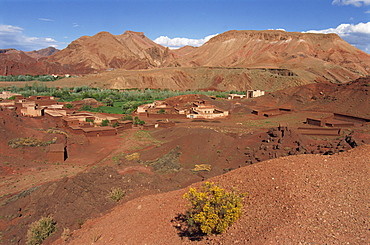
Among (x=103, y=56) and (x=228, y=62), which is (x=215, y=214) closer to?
(x=228, y=62)

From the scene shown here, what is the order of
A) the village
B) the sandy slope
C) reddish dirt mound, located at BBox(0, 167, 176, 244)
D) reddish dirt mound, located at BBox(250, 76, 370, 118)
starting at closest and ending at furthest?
the sandy slope → reddish dirt mound, located at BBox(0, 167, 176, 244) → the village → reddish dirt mound, located at BBox(250, 76, 370, 118)

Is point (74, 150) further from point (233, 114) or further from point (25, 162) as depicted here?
point (233, 114)

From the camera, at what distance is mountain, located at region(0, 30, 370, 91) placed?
271 ft

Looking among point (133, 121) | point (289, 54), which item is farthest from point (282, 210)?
point (289, 54)

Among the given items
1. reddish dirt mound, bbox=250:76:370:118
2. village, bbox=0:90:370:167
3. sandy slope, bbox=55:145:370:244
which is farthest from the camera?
reddish dirt mound, bbox=250:76:370:118

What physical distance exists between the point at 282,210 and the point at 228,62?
11233cm

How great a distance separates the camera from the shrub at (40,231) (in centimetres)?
878

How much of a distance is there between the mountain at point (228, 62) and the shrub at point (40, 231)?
71775 mm

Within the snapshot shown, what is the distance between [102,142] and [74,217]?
16.2 metres

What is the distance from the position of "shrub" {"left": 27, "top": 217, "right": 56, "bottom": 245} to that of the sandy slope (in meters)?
0.88

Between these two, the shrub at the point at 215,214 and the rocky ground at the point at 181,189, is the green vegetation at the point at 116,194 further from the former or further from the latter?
the shrub at the point at 215,214

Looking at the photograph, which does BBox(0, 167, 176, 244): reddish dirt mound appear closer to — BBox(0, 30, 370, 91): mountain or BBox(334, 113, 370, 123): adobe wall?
BBox(334, 113, 370, 123): adobe wall

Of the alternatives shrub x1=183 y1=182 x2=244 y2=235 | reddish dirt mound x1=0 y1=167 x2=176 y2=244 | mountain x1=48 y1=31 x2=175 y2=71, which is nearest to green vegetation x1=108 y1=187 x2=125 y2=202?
reddish dirt mound x1=0 y1=167 x2=176 y2=244

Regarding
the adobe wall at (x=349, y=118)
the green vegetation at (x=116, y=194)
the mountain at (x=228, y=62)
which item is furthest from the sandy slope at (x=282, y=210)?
the mountain at (x=228, y=62)
